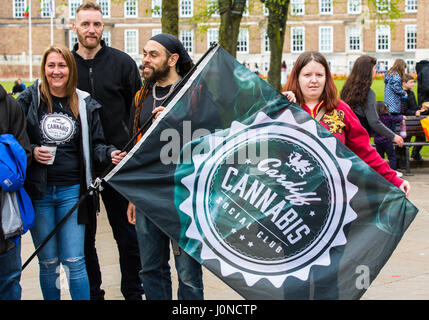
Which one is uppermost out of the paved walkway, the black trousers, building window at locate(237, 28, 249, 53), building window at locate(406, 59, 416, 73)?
building window at locate(237, 28, 249, 53)

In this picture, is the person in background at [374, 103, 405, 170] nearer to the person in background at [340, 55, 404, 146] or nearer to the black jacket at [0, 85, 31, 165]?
the person in background at [340, 55, 404, 146]

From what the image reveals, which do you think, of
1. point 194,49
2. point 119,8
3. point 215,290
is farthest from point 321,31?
point 215,290

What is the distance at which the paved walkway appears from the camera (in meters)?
5.52

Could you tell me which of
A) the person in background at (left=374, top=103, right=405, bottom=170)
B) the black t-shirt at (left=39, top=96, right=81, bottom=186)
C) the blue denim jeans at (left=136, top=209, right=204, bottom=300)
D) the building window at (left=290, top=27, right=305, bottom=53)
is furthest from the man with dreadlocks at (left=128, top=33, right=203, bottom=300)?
the building window at (left=290, top=27, right=305, bottom=53)

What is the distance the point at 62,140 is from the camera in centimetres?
458

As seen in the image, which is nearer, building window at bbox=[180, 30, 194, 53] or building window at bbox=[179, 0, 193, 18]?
building window at bbox=[179, 0, 193, 18]

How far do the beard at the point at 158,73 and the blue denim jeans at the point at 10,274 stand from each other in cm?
138

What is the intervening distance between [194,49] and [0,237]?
223ft

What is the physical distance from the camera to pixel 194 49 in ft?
233

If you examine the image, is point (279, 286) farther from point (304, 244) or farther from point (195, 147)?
point (195, 147)

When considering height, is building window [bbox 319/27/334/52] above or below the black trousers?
above

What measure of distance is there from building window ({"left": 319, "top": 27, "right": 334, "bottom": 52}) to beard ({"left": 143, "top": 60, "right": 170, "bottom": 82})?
6720 cm

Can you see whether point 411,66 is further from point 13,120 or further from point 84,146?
point 13,120

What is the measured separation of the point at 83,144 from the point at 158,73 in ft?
2.46
